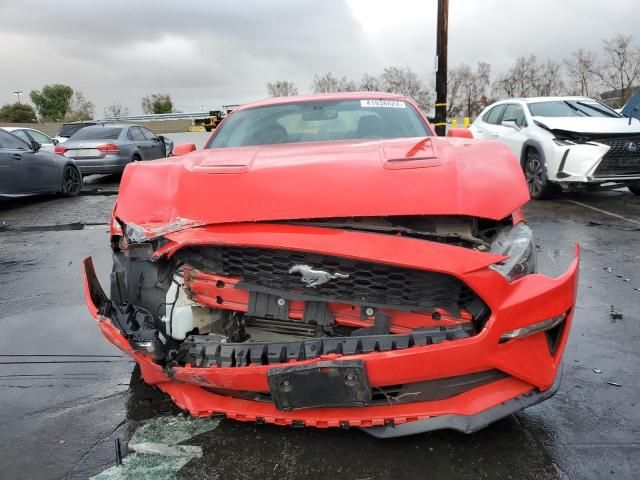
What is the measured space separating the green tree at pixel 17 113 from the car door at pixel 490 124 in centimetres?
5309

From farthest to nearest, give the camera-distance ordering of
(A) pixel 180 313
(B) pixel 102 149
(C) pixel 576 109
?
(B) pixel 102 149, (C) pixel 576 109, (A) pixel 180 313

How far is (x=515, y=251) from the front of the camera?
223cm

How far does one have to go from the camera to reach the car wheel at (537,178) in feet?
27.8

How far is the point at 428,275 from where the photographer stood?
2.12 meters

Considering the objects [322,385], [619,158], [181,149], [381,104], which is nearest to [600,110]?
[619,158]

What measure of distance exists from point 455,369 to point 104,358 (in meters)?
2.34

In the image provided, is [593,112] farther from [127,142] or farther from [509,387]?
[127,142]

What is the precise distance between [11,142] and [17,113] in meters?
52.5

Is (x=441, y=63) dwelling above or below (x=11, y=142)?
above

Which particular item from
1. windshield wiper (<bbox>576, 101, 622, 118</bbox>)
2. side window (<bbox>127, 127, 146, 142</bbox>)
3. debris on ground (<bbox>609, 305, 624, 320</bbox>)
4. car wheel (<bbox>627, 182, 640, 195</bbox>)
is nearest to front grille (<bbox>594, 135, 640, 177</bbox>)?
windshield wiper (<bbox>576, 101, 622, 118</bbox>)

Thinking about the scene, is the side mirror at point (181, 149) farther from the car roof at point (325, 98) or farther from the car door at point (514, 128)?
the car door at point (514, 128)

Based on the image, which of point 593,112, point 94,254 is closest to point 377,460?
point 94,254

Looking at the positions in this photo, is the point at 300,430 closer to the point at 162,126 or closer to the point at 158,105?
the point at 162,126

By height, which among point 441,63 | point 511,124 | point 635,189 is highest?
point 441,63
